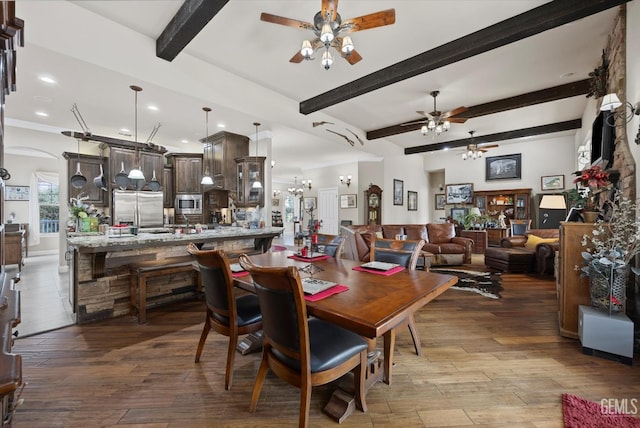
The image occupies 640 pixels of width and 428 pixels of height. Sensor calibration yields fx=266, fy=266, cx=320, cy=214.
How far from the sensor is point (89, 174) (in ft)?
19.1

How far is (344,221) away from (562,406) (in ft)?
24.2

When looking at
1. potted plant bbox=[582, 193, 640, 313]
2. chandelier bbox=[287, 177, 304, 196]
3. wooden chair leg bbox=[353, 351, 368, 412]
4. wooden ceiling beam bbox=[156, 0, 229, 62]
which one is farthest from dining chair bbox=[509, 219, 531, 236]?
chandelier bbox=[287, 177, 304, 196]

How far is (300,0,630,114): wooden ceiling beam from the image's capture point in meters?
2.57

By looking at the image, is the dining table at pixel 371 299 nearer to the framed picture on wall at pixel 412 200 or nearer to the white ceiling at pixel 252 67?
the white ceiling at pixel 252 67

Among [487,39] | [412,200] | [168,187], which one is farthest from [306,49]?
[412,200]

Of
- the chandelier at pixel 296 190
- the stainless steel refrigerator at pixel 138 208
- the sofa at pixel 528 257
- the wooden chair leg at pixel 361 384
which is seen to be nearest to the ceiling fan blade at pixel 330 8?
the wooden chair leg at pixel 361 384

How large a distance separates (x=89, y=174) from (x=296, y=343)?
270 inches

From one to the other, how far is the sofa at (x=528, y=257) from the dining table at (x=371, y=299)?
168 inches

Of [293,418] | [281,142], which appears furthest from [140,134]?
[293,418]

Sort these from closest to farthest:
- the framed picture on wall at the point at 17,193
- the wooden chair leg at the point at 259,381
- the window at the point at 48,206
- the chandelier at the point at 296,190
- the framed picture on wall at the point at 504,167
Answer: the wooden chair leg at the point at 259,381 → the framed picture on wall at the point at 17,193 → the window at the point at 48,206 → the framed picture on wall at the point at 504,167 → the chandelier at the point at 296,190

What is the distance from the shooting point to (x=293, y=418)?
5.21 feet

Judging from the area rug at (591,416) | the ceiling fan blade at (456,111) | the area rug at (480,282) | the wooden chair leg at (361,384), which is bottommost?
the area rug at (591,416)

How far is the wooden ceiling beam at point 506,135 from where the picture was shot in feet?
20.9

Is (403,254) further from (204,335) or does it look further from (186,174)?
(186,174)
